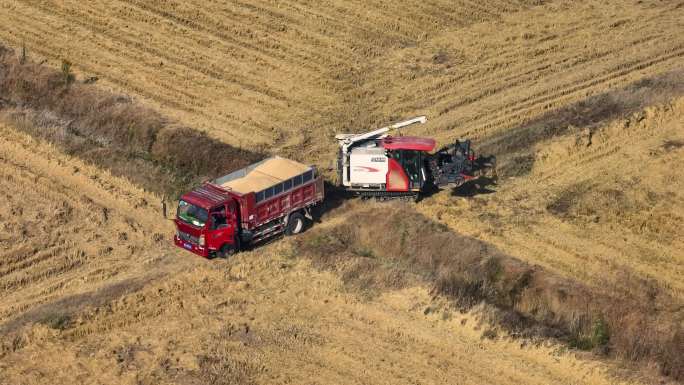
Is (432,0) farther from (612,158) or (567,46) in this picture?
(612,158)

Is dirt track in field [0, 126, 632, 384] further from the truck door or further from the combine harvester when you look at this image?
the combine harvester

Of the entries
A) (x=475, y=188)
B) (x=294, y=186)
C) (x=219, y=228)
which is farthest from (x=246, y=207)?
(x=475, y=188)

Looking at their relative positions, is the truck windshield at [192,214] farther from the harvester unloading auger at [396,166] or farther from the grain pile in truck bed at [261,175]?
the harvester unloading auger at [396,166]

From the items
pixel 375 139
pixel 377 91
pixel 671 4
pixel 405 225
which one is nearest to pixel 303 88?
pixel 377 91

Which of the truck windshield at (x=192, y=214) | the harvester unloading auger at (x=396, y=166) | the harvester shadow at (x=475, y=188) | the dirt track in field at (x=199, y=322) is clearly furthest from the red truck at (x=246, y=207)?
the harvester shadow at (x=475, y=188)

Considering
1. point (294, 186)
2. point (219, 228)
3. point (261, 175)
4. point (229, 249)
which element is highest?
point (261, 175)

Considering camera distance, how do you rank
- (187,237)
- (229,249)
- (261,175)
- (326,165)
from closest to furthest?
(187,237) → (229,249) → (261,175) → (326,165)

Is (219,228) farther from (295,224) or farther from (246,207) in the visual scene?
(295,224)
